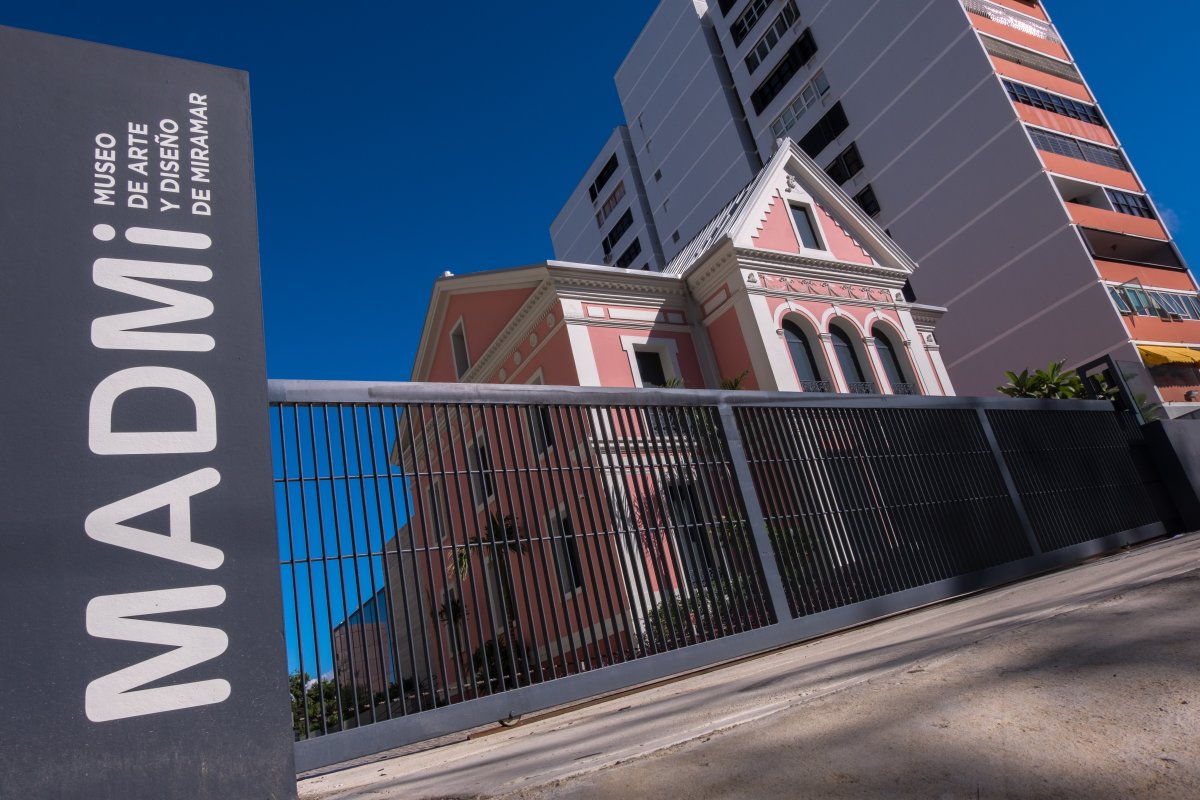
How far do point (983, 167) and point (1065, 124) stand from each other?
4217 mm

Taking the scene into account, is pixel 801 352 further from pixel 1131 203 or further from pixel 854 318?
pixel 1131 203

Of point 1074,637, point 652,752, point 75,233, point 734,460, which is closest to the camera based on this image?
point 652,752

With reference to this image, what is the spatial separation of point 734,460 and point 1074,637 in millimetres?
3951

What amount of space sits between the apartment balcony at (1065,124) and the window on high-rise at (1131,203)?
8.07 feet

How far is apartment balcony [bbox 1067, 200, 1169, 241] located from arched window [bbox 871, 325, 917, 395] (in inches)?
442

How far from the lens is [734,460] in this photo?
21.5 ft

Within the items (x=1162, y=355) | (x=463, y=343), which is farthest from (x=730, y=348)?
(x=1162, y=355)

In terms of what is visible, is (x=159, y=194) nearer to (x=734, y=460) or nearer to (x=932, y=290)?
(x=734, y=460)

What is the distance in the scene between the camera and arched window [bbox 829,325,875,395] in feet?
61.1

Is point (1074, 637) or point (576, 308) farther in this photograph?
point (576, 308)

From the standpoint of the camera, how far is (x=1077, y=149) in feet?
94.7

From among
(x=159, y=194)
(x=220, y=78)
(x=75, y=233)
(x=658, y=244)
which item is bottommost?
(x=75, y=233)

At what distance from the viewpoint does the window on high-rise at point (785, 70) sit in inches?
1449

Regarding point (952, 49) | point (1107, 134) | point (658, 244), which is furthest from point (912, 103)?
point (658, 244)
